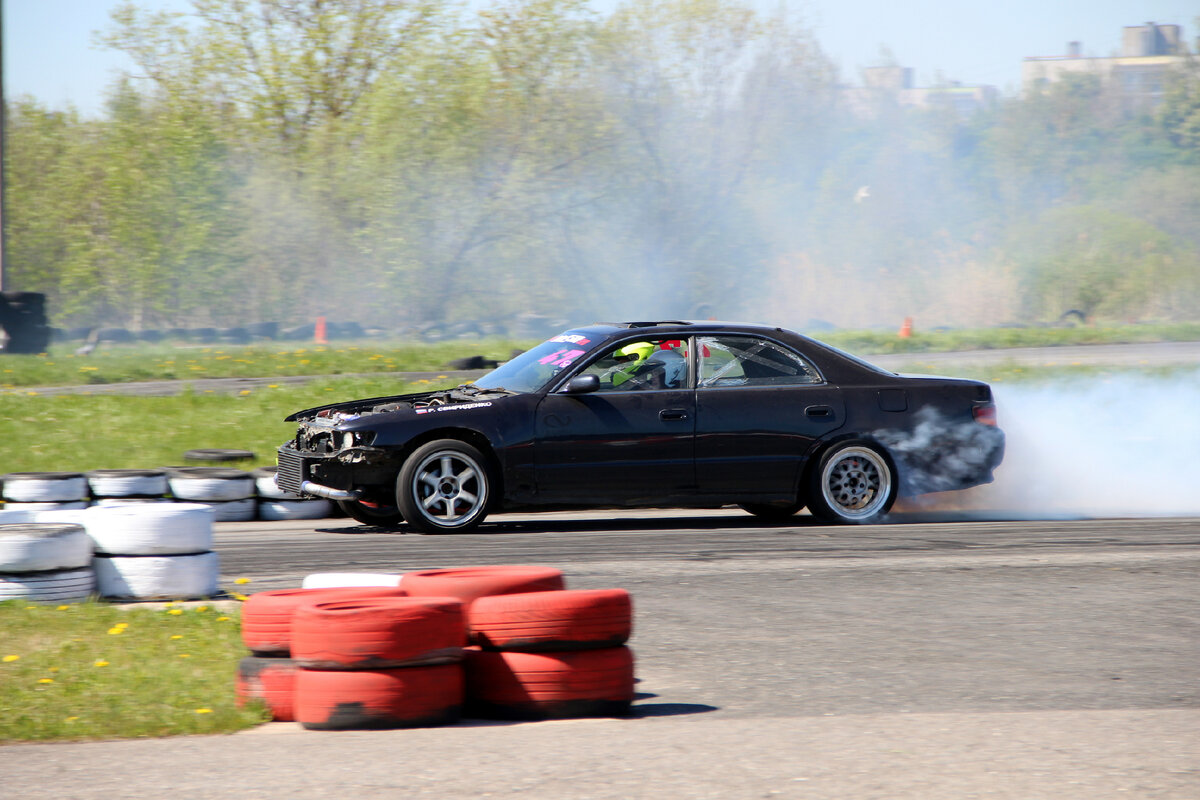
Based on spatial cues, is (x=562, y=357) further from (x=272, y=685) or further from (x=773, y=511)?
(x=272, y=685)

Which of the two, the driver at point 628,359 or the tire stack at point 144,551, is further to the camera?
the driver at point 628,359

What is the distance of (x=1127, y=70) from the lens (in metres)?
51.8

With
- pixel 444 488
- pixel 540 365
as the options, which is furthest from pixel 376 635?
pixel 540 365

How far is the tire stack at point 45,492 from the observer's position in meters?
9.27

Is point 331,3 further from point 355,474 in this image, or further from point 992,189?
point 355,474

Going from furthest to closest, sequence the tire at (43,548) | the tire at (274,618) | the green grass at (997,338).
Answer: the green grass at (997,338)
the tire at (43,548)
the tire at (274,618)

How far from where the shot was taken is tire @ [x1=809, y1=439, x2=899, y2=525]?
31.5ft

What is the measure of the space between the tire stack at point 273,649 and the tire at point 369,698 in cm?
12

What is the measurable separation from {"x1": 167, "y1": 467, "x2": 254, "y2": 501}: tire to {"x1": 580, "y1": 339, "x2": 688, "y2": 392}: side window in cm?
275

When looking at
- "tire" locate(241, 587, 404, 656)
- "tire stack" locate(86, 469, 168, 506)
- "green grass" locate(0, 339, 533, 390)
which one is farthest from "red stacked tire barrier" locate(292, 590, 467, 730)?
"green grass" locate(0, 339, 533, 390)

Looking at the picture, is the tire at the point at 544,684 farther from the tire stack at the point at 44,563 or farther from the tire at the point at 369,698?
the tire stack at the point at 44,563

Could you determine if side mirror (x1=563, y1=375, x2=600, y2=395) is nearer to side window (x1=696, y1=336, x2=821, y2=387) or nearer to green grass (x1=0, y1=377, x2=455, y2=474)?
side window (x1=696, y1=336, x2=821, y2=387)

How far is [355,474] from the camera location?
8.87 m

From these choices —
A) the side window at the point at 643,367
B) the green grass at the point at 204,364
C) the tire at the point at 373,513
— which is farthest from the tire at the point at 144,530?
the green grass at the point at 204,364
